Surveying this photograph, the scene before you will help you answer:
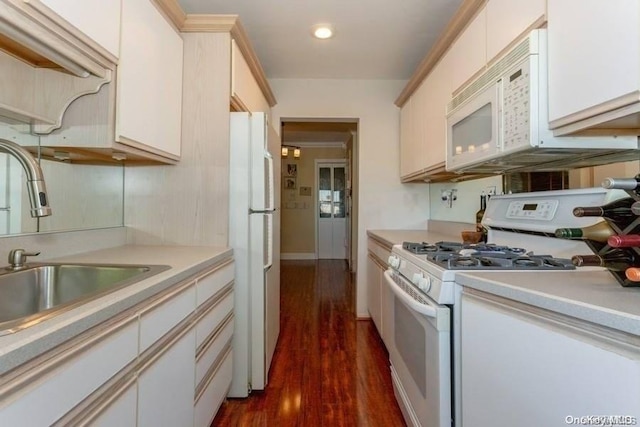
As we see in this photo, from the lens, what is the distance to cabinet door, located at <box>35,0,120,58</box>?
3.63 feet

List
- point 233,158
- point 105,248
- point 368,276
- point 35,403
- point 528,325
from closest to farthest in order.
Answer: point 35,403 → point 528,325 → point 105,248 → point 233,158 → point 368,276

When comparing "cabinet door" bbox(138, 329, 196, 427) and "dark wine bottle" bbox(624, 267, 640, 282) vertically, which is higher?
"dark wine bottle" bbox(624, 267, 640, 282)

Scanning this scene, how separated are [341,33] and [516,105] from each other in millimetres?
1640

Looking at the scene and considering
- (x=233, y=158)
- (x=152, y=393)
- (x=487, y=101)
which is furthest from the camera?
(x=233, y=158)

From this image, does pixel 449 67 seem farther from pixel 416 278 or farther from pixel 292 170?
pixel 292 170

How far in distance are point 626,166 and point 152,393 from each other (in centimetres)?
193

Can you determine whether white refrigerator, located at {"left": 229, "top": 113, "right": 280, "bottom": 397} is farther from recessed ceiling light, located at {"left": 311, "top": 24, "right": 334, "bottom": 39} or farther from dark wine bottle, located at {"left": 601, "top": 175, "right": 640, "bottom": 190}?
dark wine bottle, located at {"left": 601, "top": 175, "right": 640, "bottom": 190}

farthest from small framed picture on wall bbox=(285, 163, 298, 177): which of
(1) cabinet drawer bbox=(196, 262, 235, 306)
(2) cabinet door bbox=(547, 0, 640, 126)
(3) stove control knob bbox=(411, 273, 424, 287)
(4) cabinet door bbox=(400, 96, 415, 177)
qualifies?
(2) cabinet door bbox=(547, 0, 640, 126)

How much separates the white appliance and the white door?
561 cm

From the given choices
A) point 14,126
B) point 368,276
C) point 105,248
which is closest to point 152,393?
point 105,248

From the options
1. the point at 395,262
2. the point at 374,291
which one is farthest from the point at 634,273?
the point at 374,291

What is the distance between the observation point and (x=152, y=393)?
1.04 m

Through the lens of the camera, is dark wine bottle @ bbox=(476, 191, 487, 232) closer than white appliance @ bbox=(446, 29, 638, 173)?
No

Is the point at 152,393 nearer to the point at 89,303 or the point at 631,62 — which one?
the point at 89,303
